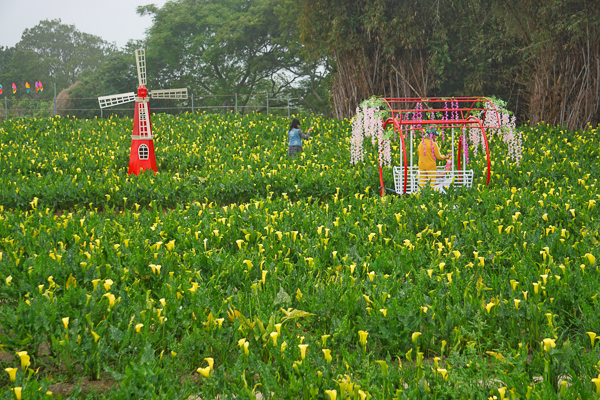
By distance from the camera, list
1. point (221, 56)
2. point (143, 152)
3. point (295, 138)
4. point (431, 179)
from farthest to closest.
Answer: point (221, 56) → point (295, 138) → point (143, 152) → point (431, 179)

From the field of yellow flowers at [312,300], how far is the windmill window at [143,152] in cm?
315

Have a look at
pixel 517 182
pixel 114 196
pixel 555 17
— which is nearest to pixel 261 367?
pixel 114 196

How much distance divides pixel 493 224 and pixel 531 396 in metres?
3.26

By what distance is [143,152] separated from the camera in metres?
10.9

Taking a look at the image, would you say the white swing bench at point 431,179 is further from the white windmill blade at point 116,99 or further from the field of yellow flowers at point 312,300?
the white windmill blade at point 116,99

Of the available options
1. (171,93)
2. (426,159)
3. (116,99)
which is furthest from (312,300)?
(171,93)

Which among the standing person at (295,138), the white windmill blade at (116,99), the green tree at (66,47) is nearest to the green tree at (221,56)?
the white windmill blade at (116,99)

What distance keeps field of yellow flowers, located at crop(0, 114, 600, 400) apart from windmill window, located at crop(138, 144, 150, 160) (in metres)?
3.15

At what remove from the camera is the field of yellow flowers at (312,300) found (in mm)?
2861

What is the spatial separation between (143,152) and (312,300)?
8.16 meters

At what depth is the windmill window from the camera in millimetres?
10825

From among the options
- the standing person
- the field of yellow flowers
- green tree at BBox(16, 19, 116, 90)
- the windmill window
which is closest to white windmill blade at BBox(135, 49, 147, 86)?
the windmill window

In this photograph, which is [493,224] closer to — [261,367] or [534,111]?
[261,367]

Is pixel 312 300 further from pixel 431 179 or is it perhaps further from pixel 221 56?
pixel 221 56
